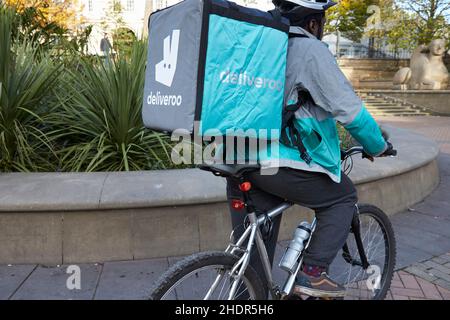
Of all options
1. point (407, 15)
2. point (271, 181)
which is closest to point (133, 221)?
point (271, 181)

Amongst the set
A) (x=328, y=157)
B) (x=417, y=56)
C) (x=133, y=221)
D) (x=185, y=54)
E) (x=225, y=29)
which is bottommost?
(x=133, y=221)

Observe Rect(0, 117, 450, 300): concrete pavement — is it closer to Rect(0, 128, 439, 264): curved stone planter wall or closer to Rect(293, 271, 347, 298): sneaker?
Rect(0, 128, 439, 264): curved stone planter wall

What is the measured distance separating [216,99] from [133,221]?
198cm

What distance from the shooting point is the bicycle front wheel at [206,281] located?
1.86 m

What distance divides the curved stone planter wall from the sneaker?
1439 mm

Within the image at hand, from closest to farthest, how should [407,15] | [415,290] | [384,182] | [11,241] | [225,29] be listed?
1. [225,29]
2. [415,290]
3. [11,241]
4. [384,182]
5. [407,15]

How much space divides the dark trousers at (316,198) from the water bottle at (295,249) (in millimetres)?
45

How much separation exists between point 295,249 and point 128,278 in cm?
151

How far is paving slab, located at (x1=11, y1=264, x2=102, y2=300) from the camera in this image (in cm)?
301

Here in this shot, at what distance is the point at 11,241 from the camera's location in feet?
11.2

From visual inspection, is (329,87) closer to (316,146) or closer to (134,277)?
(316,146)

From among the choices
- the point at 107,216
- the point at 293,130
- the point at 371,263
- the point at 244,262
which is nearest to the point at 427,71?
the point at 371,263

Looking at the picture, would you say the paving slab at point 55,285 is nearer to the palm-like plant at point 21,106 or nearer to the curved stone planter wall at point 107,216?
the curved stone planter wall at point 107,216
